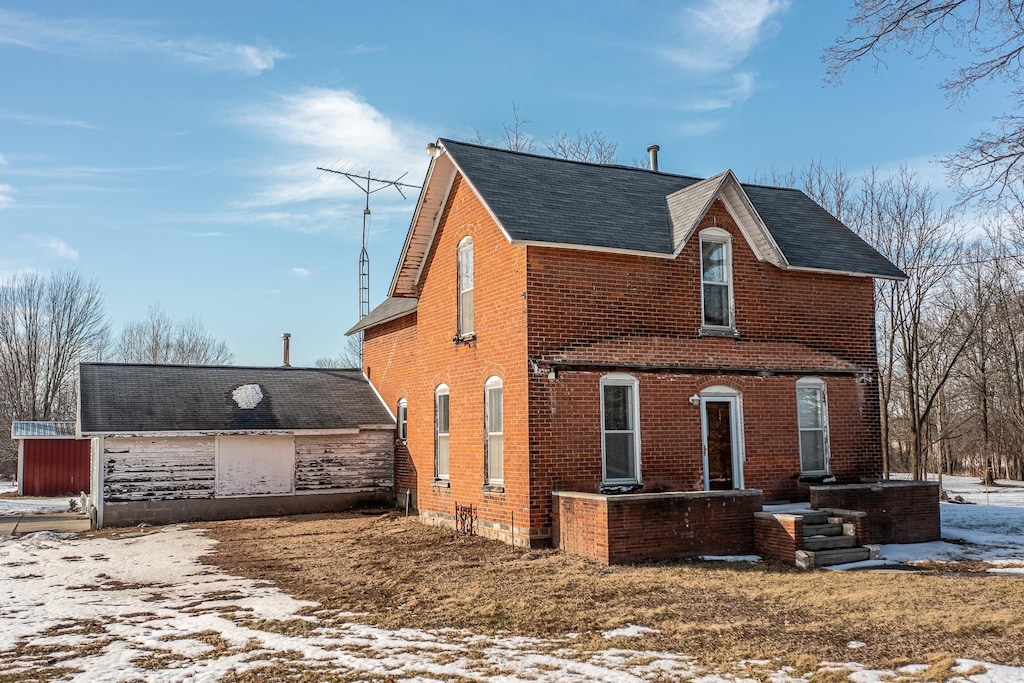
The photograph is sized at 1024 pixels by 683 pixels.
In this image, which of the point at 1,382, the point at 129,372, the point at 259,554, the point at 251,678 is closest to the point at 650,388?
the point at 259,554

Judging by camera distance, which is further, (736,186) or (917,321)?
(917,321)

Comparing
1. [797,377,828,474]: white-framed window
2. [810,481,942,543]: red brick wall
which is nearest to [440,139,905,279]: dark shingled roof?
[797,377,828,474]: white-framed window

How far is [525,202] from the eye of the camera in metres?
15.1

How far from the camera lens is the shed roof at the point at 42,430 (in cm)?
3138

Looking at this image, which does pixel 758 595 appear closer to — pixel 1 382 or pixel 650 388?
pixel 650 388

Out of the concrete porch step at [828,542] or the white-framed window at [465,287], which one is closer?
the concrete porch step at [828,542]

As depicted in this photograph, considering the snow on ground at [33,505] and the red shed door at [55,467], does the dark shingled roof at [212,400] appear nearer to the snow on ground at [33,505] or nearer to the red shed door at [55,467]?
the snow on ground at [33,505]

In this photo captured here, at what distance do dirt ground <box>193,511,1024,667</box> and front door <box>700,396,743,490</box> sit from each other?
10.3 ft

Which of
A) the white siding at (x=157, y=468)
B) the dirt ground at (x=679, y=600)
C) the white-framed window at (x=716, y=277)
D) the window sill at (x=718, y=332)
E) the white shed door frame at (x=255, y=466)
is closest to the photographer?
the dirt ground at (x=679, y=600)

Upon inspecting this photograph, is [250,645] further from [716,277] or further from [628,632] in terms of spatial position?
[716,277]

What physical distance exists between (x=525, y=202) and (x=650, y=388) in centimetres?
413

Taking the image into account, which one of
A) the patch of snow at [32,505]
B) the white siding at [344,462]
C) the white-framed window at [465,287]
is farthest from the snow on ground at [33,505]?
the white-framed window at [465,287]

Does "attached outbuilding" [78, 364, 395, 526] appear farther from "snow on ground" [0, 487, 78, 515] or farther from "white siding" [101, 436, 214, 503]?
"snow on ground" [0, 487, 78, 515]

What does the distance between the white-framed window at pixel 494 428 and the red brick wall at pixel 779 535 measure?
4561 mm
